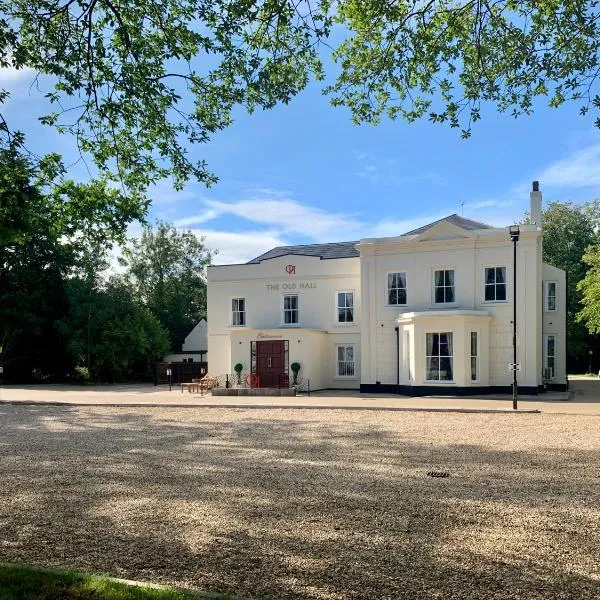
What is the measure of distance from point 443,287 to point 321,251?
8.28m

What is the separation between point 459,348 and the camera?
26.0 meters

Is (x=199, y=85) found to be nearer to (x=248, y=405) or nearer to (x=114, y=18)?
(x=114, y=18)

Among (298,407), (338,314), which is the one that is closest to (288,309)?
(338,314)

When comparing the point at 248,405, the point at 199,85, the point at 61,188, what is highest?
the point at 199,85

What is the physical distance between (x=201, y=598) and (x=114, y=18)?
6.95m

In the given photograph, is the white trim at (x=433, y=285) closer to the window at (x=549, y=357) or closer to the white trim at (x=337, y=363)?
the white trim at (x=337, y=363)

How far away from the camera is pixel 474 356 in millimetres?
26328

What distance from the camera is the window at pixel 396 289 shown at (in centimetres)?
2852

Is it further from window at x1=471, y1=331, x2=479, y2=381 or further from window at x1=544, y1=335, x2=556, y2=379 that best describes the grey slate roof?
window at x1=544, y1=335, x2=556, y2=379

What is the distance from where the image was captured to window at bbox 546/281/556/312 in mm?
32344

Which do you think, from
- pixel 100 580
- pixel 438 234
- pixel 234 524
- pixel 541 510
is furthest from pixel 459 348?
pixel 100 580

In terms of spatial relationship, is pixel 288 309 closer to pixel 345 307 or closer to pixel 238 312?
pixel 238 312

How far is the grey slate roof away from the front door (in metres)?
4.71

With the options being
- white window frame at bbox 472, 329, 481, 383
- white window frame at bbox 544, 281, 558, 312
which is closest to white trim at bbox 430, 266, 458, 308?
white window frame at bbox 472, 329, 481, 383
